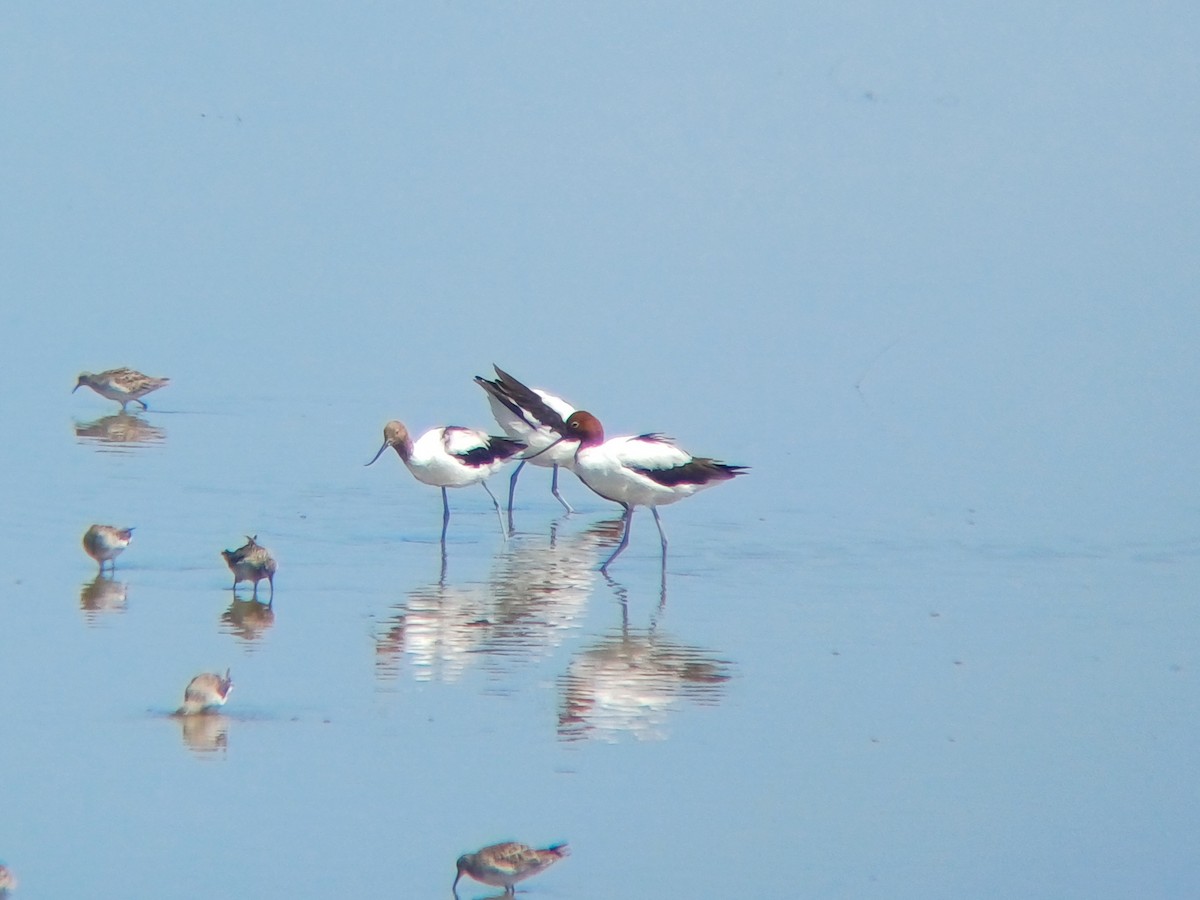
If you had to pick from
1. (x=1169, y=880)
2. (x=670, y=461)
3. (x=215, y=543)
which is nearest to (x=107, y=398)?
Result: (x=215, y=543)

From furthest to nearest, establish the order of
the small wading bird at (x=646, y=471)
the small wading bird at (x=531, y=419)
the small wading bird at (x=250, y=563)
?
1. the small wading bird at (x=531, y=419)
2. the small wading bird at (x=646, y=471)
3. the small wading bird at (x=250, y=563)

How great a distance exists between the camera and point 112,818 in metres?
7.96

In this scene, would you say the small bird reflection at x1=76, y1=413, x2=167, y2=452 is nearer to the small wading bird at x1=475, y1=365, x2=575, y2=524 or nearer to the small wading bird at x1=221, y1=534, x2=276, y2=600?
the small wading bird at x1=475, y1=365, x2=575, y2=524

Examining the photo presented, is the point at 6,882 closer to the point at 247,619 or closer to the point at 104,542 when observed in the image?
the point at 247,619

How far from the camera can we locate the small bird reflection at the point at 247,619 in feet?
35.3

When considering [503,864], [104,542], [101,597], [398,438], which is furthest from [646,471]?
[503,864]

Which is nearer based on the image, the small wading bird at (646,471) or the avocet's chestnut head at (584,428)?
the small wading bird at (646,471)

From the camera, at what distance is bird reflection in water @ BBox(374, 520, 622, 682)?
10.3 m

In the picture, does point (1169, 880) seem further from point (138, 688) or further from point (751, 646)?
point (138, 688)

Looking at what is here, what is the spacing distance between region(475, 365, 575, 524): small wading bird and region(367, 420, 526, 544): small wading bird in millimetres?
715

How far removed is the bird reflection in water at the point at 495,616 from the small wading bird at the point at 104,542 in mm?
1683

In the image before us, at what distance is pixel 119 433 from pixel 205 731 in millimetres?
9111

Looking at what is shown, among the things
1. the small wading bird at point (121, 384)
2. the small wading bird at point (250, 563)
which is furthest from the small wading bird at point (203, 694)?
the small wading bird at point (121, 384)

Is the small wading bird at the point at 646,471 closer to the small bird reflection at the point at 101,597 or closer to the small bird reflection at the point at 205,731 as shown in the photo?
the small bird reflection at the point at 101,597
